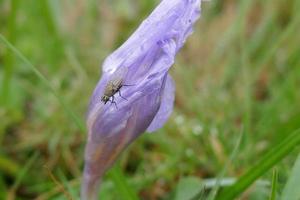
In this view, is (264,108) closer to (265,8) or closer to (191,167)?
(191,167)

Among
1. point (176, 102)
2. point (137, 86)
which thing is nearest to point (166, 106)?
point (137, 86)

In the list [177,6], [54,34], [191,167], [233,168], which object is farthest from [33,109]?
[177,6]

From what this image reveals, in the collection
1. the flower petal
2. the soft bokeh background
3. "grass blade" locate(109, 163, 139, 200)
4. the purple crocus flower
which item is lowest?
the soft bokeh background

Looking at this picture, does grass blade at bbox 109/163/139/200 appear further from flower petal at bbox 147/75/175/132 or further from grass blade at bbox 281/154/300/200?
grass blade at bbox 281/154/300/200

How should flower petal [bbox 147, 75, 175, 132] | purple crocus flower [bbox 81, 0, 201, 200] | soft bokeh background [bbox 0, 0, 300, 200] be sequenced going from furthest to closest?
soft bokeh background [bbox 0, 0, 300, 200], flower petal [bbox 147, 75, 175, 132], purple crocus flower [bbox 81, 0, 201, 200]

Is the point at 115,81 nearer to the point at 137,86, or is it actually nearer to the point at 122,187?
the point at 137,86

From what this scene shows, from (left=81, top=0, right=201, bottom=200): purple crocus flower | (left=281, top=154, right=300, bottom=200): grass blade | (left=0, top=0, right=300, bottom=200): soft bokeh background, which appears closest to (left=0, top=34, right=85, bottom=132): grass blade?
(left=81, top=0, right=201, bottom=200): purple crocus flower

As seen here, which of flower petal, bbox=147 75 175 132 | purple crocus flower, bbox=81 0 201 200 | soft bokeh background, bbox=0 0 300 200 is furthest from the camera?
soft bokeh background, bbox=0 0 300 200

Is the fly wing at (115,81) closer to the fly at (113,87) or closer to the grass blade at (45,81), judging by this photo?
the fly at (113,87)
